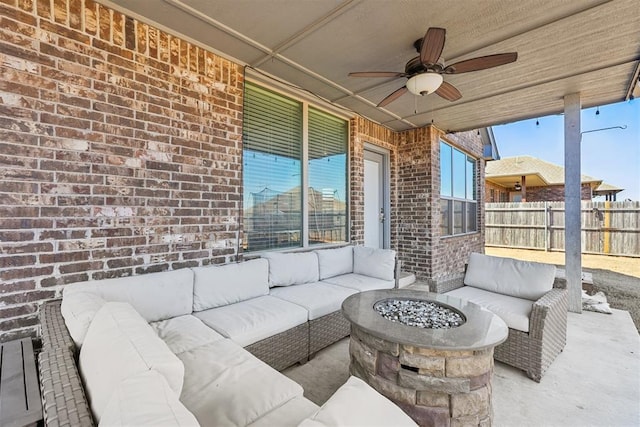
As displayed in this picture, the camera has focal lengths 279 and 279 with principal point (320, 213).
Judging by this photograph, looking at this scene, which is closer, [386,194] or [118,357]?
[118,357]

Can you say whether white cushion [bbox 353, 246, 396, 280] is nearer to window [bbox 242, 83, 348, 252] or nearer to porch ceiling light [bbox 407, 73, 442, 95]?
window [bbox 242, 83, 348, 252]

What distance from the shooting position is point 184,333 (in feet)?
5.99

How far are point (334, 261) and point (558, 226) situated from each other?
878 cm

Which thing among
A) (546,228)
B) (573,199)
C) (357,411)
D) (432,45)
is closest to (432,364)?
(357,411)

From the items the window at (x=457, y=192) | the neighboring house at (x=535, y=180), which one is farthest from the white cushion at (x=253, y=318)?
the neighboring house at (x=535, y=180)

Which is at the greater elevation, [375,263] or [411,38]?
[411,38]

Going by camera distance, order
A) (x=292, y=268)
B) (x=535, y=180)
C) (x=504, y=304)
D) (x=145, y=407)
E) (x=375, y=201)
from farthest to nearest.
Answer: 1. (x=535, y=180)
2. (x=375, y=201)
3. (x=292, y=268)
4. (x=504, y=304)
5. (x=145, y=407)

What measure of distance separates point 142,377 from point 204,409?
0.48 m

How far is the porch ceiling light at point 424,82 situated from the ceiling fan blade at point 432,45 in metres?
0.12

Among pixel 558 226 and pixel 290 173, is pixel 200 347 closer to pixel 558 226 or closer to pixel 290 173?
pixel 290 173

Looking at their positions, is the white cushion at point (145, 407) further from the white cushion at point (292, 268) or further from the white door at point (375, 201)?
the white door at point (375, 201)

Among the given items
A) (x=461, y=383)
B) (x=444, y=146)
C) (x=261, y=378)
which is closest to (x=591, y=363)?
(x=461, y=383)

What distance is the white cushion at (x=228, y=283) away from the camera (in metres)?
2.32

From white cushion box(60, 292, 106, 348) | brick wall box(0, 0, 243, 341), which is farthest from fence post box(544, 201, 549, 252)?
white cushion box(60, 292, 106, 348)
